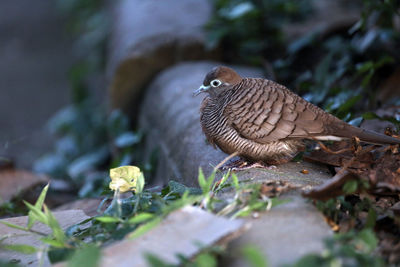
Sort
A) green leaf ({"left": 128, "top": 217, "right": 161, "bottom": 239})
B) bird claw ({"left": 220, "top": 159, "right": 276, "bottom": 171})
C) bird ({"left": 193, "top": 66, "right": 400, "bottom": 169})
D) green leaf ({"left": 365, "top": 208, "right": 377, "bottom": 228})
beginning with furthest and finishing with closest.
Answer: bird claw ({"left": 220, "top": 159, "right": 276, "bottom": 171})
bird ({"left": 193, "top": 66, "right": 400, "bottom": 169})
green leaf ({"left": 365, "top": 208, "right": 377, "bottom": 228})
green leaf ({"left": 128, "top": 217, "right": 161, "bottom": 239})

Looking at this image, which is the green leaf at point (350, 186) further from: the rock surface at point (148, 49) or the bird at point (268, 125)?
the rock surface at point (148, 49)

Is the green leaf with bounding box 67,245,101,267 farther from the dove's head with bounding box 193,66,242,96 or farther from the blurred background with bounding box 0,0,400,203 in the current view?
the dove's head with bounding box 193,66,242,96

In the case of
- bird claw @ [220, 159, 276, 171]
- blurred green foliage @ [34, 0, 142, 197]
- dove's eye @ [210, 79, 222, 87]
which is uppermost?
Result: dove's eye @ [210, 79, 222, 87]

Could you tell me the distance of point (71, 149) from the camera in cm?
731

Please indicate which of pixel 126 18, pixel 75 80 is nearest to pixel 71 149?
pixel 75 80

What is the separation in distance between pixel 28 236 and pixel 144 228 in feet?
3.10

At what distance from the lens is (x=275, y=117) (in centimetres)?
302

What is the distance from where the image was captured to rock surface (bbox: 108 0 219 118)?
236 inches

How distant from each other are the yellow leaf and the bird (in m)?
0.70

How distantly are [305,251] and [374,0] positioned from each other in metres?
3.26

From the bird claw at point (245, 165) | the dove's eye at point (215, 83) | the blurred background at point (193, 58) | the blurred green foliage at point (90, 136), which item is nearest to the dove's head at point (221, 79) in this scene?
the dove's eye at point (215, 83)

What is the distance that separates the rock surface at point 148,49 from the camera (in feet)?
19.7

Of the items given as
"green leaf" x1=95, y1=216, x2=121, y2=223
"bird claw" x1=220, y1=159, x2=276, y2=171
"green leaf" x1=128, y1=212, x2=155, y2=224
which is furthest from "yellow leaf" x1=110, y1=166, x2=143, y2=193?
"bird claw" x1=220, y1=159, x2=276, y2=171

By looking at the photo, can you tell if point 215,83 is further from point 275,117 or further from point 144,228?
point 144,228
